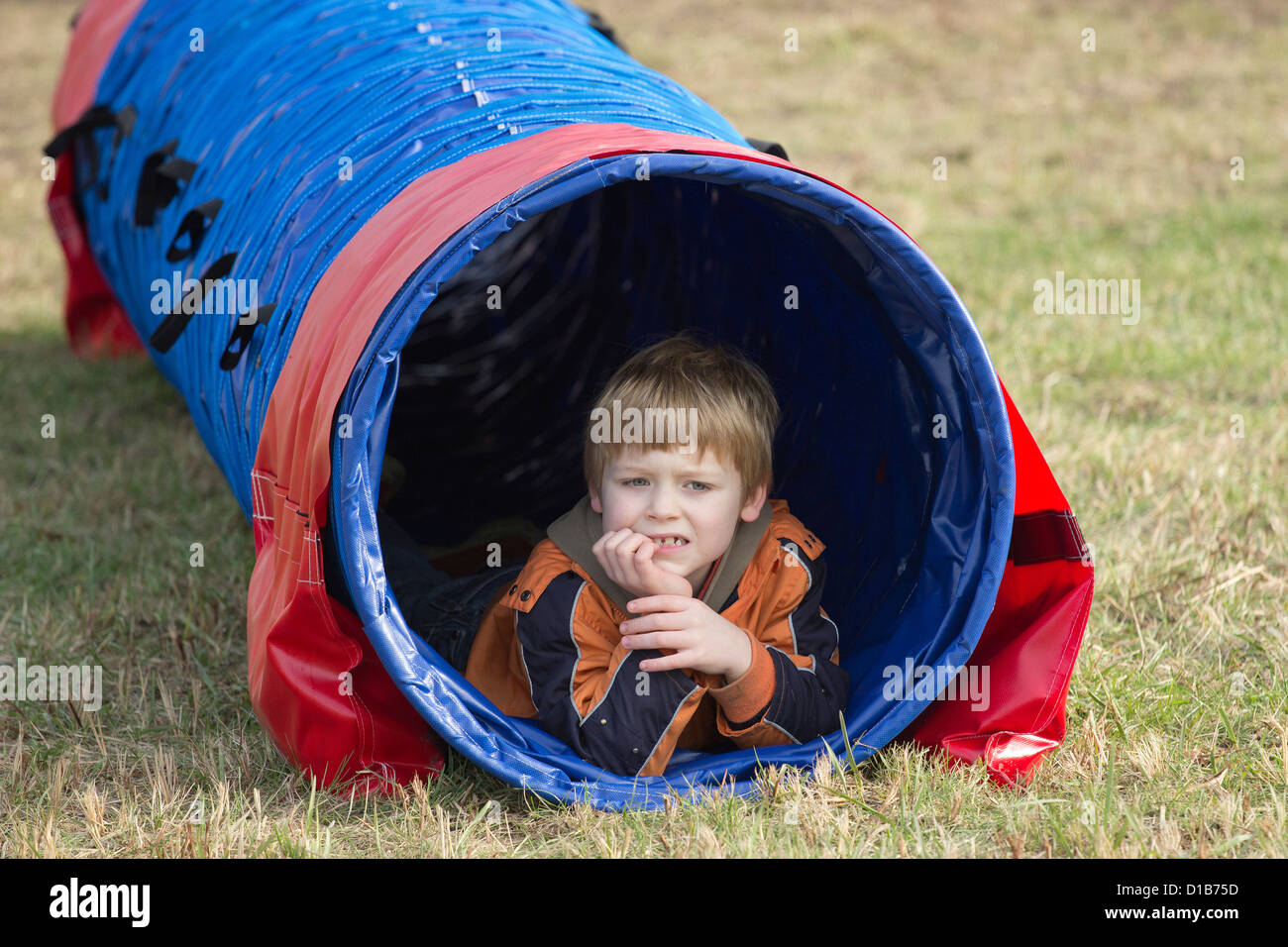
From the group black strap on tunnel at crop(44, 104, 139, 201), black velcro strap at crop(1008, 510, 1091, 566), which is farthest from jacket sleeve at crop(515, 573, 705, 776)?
black strap on tunnel at crop(44, 104, 139, 201)

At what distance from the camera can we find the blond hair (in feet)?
8.84

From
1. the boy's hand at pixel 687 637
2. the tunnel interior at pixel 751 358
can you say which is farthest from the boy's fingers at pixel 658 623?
the tunnel interior at pixel 751 358

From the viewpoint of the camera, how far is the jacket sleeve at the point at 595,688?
2.55 meters

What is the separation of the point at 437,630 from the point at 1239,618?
74.5 inches

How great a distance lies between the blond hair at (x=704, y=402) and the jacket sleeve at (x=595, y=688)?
0.94 ft

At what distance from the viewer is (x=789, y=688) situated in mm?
2594

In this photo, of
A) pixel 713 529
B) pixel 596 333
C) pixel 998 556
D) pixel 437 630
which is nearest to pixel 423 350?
pixel 596 333

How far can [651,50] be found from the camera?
1096 cm

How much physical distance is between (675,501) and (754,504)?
0.26 metres

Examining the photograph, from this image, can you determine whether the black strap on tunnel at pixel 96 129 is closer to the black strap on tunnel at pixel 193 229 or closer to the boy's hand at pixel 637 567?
the black strap on tunnel at pixel 193 229

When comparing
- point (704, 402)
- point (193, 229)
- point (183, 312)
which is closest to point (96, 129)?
point (193, 229)

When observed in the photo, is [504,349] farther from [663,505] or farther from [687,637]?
[687,637]

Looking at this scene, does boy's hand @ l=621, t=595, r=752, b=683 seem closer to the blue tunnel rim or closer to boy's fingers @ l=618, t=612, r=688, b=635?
boy's fingers @ l=618, t=612, r=688, b=635

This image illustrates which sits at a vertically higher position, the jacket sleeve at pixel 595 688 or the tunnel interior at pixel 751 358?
the tunnel interior at pixel 751 358
